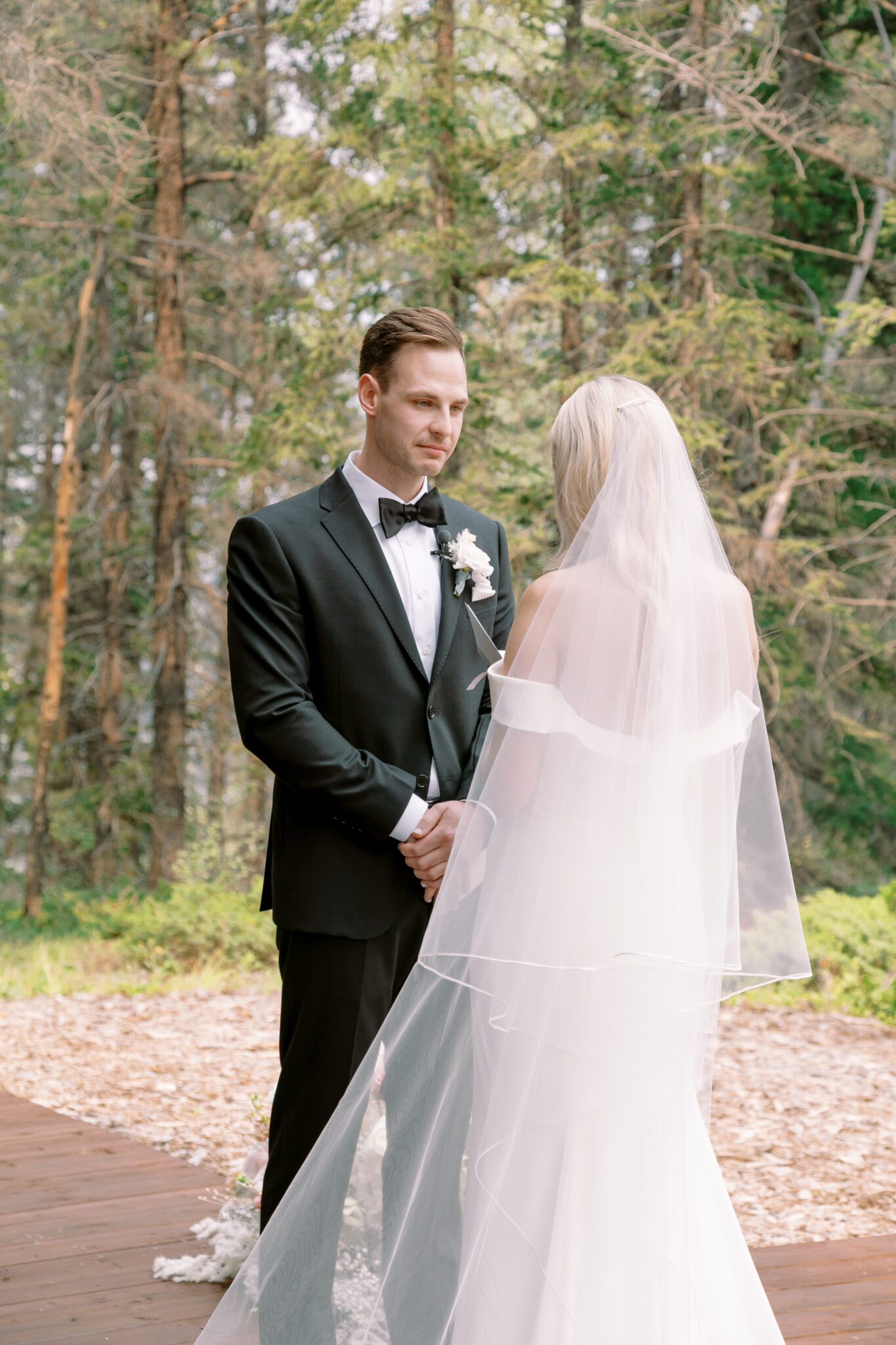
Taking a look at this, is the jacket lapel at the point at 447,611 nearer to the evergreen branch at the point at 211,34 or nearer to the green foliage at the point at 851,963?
the green foliage at the point at 851,963

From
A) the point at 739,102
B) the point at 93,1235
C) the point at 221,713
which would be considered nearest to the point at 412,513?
the point at 93,1235

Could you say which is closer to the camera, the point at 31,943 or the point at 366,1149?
the point at 366,1149

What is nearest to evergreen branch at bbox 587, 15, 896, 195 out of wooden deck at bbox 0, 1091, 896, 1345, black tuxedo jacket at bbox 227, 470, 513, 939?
black tuxedo jacket at bbox 227, 470, 513, 939

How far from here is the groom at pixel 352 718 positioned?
111 inches

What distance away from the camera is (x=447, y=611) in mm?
3035

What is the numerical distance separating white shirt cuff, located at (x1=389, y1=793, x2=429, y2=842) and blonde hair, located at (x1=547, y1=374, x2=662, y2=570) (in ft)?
2.13

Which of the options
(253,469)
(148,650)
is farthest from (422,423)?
(148,650)

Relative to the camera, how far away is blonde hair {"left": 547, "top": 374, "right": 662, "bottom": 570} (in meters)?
2.45

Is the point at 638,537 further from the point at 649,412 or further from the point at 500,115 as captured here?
the point at 500,115

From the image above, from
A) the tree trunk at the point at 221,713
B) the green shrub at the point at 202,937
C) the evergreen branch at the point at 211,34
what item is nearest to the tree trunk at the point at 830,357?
the green shrub at the point at 202,937

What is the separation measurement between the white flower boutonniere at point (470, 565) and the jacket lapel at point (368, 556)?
0.30 ft

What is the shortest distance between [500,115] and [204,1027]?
1226cm

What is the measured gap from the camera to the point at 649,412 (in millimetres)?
2447

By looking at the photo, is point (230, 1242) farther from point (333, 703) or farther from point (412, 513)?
point (412, 513)
